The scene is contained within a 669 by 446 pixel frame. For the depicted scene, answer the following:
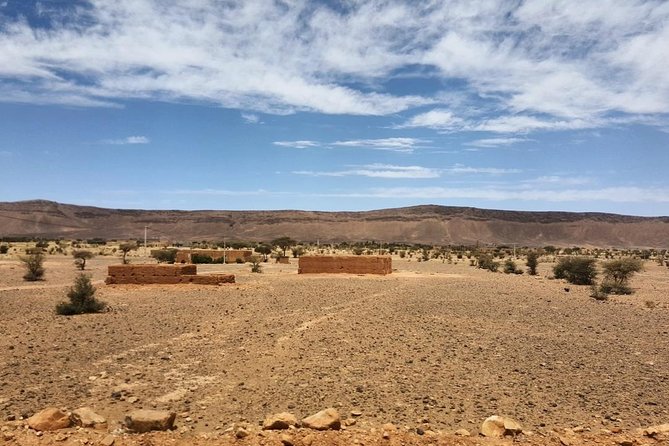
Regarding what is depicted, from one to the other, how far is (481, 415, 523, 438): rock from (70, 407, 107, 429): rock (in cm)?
465

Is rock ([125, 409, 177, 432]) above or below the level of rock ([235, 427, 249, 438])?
above

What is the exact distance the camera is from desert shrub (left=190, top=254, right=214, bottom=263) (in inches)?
1821

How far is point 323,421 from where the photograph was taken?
7.14m

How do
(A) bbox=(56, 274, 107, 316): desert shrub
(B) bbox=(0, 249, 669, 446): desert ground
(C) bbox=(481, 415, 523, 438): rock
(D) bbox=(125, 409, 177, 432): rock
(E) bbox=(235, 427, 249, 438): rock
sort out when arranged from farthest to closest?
(A) bbox=(56, 274, 107, 316): desert shrub
(B) bbox=(0, 249, 669, 446): desert ground
(C) bbox=(481, 415, 523, 438): rock
(D) bbox=(125, 409, 177, 432): rock
(E) bbox=(235, 427, 249, 438): rock

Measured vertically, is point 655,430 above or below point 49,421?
below

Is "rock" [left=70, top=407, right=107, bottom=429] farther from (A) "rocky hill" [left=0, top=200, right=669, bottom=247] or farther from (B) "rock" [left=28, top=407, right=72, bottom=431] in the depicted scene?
(A) "rocky hill" [left=0, top=200, right=669, bottom=247]

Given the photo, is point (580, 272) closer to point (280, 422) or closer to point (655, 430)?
point (655, 430)

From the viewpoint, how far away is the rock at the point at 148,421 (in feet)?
23.0

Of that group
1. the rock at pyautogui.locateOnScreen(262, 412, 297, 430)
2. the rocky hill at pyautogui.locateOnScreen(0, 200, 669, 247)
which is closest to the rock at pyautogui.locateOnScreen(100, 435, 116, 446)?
the rock at pyautogui.locateOnScreen(262, 412, 297, 430)

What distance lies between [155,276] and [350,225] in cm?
12618

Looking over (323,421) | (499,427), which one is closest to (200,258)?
(323,421)

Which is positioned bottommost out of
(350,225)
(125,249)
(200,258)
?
(200,258)

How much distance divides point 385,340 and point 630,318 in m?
8.77

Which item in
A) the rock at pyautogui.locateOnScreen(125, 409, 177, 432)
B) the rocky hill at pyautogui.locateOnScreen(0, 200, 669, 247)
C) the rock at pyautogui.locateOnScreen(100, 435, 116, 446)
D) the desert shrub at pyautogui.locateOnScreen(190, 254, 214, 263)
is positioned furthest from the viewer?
the rocky hill at pyautogui.locateOnScreen(0, 200, 669, 247)
